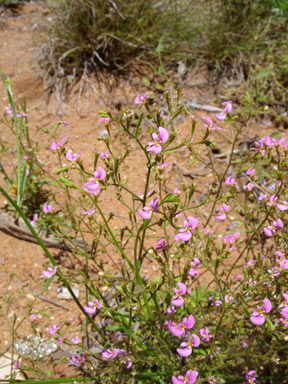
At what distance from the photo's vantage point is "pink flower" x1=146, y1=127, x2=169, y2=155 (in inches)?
50.6

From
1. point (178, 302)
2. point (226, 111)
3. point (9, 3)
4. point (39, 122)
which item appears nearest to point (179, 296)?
point (178, 302)

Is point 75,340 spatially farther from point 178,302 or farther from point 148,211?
point 148,211

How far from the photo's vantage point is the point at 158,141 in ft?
4.31

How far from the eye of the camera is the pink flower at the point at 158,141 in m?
1.28

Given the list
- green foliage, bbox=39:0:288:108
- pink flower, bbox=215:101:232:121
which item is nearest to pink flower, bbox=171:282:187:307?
pink flower, bbox=215:101:232:121

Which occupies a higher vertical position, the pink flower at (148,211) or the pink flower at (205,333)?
the pink flower at (148,211)

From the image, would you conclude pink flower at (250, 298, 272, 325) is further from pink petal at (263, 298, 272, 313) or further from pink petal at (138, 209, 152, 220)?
pink petal at (138, 209, 152, 220)

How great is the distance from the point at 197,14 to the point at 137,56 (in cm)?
81

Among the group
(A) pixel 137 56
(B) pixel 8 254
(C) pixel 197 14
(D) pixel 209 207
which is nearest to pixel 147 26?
(A) pixel 137 56

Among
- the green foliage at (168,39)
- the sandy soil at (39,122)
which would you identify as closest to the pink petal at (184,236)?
the sandy soil at (39,122)

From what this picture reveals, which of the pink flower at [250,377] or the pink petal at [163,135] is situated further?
the pink flower at [250,377]

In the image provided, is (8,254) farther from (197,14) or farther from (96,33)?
(197,14)

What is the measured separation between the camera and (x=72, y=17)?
3.62 metres

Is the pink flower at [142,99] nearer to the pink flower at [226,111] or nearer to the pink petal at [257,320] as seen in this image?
the pink flower at [226,111]
